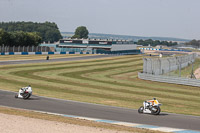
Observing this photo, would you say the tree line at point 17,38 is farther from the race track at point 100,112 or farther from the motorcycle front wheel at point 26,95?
the race track at point 100,112

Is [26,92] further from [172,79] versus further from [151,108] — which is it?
[172,79]

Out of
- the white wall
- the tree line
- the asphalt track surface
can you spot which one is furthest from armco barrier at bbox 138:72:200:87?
the white wall

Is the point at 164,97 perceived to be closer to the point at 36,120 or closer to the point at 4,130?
the point at 36,120

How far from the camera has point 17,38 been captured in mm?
113688

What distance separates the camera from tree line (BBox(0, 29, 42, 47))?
106 m

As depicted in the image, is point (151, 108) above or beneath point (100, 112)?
above

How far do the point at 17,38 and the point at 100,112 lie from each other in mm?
100289

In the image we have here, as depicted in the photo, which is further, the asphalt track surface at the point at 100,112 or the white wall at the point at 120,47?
the white wall at the point at 120,47

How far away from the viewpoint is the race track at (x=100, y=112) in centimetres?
1571

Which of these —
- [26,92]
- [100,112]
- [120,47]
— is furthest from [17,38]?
[100,112]

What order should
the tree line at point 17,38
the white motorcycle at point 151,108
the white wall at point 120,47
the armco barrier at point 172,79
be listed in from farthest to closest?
1. the white wall at point 120,47
2. the tree line at point 17,38
3. the armco barrier at point 172,79
4. the white motorcycle at point 151,108

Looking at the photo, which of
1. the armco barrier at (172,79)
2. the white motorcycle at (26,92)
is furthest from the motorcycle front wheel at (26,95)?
the armco barrier at (172,79)

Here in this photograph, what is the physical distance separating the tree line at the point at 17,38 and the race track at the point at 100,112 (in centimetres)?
8755

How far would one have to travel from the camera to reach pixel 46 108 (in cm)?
1858
